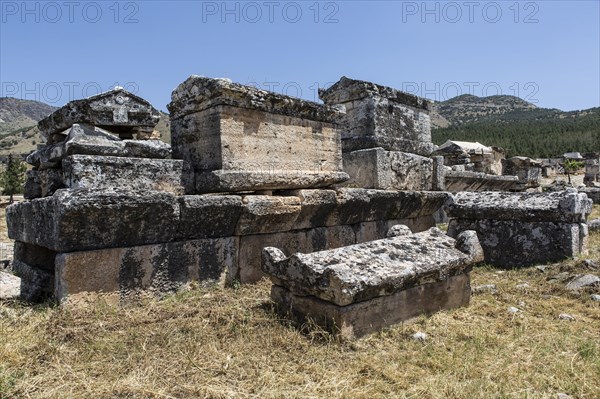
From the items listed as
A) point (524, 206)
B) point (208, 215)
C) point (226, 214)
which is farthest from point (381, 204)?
point (208, 215)

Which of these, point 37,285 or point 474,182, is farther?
point 474,182

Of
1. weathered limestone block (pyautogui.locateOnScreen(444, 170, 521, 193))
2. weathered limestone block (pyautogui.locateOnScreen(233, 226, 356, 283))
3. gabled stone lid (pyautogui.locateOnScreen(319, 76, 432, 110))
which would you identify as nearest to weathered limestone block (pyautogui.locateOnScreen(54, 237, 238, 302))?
weathered limestone block (pyautogui.locateOnScreen(233, 226, 356, 283))

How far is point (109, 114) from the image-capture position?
175 inches

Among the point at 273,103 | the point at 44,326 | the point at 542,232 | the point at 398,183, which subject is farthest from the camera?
the point at 398,183

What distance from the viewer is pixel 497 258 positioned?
639 cm

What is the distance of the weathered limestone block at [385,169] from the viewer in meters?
6.41

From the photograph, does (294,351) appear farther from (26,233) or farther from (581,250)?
(581,250)

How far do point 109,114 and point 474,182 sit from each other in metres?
9.89

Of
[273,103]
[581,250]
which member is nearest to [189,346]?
[273,103]

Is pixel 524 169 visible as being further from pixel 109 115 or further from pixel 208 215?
pixel 109 115

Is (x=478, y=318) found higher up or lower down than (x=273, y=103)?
lower down

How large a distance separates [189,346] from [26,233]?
7.84 feet

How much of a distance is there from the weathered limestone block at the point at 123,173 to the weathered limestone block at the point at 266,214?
0.67 metres

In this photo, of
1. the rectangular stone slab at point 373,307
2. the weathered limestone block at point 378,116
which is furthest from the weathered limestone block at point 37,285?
the weathered limestone block at point 378,116
